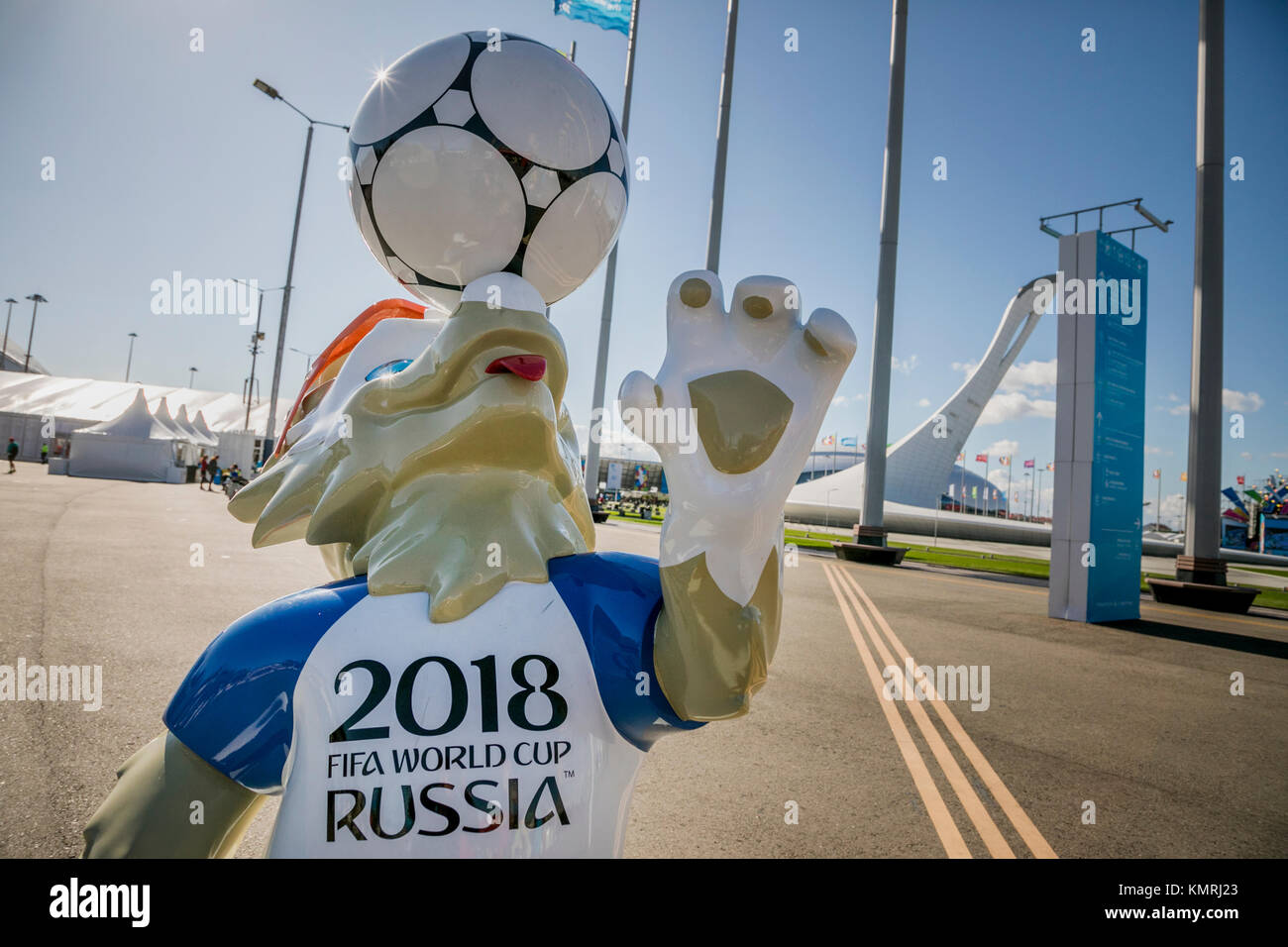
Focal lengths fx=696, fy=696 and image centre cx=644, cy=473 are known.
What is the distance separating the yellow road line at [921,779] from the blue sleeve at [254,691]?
8.66 feet

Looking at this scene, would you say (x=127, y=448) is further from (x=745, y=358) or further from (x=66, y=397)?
(x=745, y=358)

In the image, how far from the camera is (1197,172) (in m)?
12.2

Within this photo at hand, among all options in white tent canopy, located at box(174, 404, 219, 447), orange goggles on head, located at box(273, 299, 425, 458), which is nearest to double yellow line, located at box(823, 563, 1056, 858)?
orange goggles on head, located at box(273, 299, 425, 458)

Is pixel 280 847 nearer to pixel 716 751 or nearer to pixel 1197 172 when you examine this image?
pixel 716 751

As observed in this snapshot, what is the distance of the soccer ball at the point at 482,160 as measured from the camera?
1530 millimetres

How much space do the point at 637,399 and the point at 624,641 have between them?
0.45 metres

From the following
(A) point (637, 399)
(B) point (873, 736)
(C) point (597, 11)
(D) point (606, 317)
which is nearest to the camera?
(A) point (637, 399)

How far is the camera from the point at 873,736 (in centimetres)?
437

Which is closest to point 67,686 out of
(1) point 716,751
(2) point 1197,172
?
(1) point 716,751

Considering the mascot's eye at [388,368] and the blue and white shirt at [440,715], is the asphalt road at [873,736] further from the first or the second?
the mascot's eye at [388,368]


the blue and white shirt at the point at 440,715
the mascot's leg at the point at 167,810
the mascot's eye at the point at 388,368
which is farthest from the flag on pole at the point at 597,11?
the mascot's leg at the point at 167,810

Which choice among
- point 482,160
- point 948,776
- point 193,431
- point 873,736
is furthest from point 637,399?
point 193,431

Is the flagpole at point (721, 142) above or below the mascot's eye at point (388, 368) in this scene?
above

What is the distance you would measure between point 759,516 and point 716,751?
318cm
